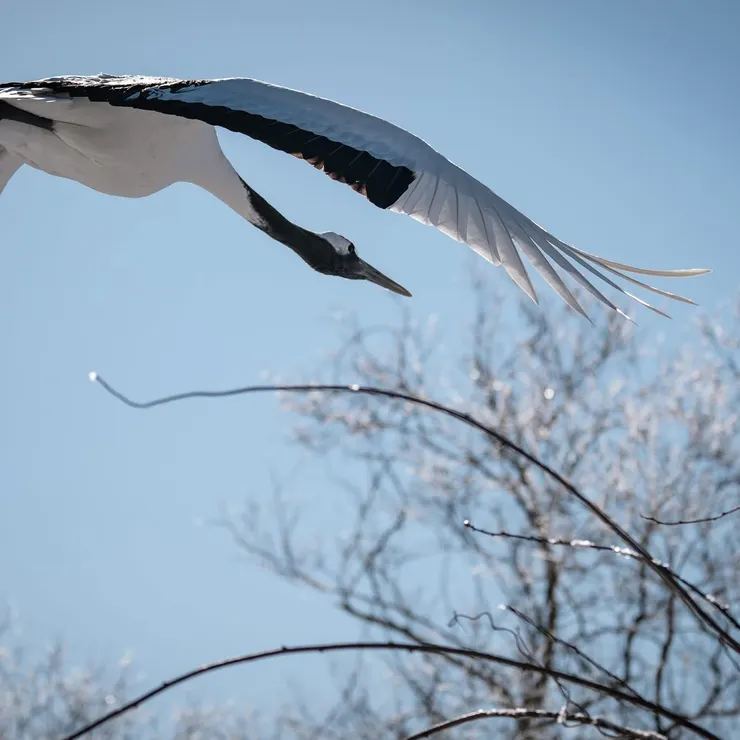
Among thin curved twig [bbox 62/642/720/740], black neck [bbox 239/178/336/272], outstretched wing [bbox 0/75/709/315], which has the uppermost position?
black neck [bbox 239/178/336/272]

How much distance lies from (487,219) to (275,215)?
1356 mm

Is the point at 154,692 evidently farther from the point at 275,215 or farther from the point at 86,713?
the point at 86,713

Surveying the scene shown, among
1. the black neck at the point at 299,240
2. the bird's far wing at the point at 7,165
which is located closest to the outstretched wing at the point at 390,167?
the black neck at the point at 299,240

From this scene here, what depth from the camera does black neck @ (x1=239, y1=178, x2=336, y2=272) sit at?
12.9 feet

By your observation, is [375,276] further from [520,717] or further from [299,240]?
[520,717]

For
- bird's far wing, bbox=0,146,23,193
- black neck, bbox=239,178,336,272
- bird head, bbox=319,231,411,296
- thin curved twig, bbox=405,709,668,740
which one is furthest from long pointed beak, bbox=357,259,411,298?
thin curved twig, bbox=405,709,668,740

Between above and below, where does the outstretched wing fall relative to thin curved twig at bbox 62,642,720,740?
above

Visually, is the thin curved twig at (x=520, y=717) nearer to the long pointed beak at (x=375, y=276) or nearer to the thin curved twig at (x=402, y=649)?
the thin curved twig at (x=402, y=649)

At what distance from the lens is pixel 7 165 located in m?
4.05

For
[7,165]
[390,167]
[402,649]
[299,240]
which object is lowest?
[402,649]

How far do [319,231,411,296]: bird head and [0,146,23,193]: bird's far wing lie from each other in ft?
3.79

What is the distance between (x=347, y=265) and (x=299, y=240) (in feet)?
0.64

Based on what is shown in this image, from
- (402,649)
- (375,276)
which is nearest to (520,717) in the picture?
(402,649)

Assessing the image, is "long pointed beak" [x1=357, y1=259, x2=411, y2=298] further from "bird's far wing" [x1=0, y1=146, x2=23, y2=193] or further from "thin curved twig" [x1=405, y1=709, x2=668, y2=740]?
"thin curved twig" [x1=405, y1=709, x2=668, y2=740]
